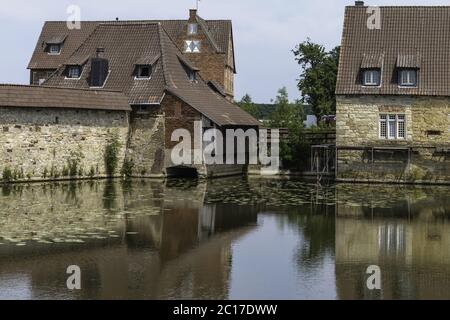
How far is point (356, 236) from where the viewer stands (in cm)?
1705

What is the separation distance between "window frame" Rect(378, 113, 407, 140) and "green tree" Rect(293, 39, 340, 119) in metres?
19.1

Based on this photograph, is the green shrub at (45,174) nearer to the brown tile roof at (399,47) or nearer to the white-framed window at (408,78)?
the brown tile roof at (399,47)

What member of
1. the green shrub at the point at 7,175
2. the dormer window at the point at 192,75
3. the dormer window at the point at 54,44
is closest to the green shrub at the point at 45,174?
the green shrub at the point at 7,175

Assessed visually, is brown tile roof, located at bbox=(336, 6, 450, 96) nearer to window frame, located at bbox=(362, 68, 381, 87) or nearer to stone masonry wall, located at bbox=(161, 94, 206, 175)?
window frame, located at bbox=(362, 68, 381, 87)

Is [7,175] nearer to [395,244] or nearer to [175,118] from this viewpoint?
[175,118]

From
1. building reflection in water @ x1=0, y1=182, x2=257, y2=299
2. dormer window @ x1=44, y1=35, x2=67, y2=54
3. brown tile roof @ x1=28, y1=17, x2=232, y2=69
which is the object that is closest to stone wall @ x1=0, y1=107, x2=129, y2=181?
building reflection in water @ x1=0, y1=182, x2=257, y2=299

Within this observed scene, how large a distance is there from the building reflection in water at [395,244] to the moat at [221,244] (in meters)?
0.03

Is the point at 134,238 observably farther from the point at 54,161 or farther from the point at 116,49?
the point at 116,49

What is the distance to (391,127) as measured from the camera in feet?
110

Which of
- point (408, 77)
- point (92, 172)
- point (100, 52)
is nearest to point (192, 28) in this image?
point (100, 52)

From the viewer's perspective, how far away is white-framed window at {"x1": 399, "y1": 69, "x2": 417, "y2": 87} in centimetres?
3309

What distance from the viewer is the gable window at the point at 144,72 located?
3506 cm

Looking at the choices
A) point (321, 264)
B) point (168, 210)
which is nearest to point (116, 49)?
point (168, 210)

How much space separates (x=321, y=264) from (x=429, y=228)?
18.6ft
